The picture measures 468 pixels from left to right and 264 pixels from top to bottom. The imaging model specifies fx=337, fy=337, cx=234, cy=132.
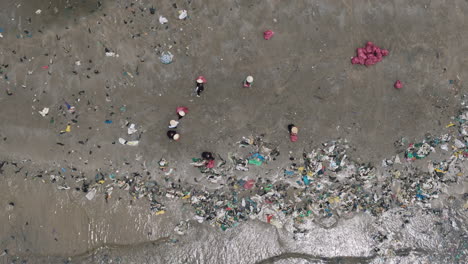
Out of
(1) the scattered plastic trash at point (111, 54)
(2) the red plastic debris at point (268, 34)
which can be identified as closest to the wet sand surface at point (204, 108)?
(1) the scattered plastic trash at point (111, 54)

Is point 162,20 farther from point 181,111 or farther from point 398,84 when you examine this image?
point 398,84

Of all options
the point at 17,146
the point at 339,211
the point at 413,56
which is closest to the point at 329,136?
the point at 339,211

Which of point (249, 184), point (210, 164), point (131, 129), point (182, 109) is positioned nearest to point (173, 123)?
point (182, 109)

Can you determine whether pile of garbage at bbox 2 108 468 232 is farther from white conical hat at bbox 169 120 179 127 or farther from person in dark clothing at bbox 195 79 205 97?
person in dark clothing at bbox 195 79 205 97

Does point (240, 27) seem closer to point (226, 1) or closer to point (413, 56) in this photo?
point (226, 1)

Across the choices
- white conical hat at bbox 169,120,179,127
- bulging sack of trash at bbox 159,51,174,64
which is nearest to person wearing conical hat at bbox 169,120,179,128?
white conical hat at bbox 169,120,179,127

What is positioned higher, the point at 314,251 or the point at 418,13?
the point at 418,13
